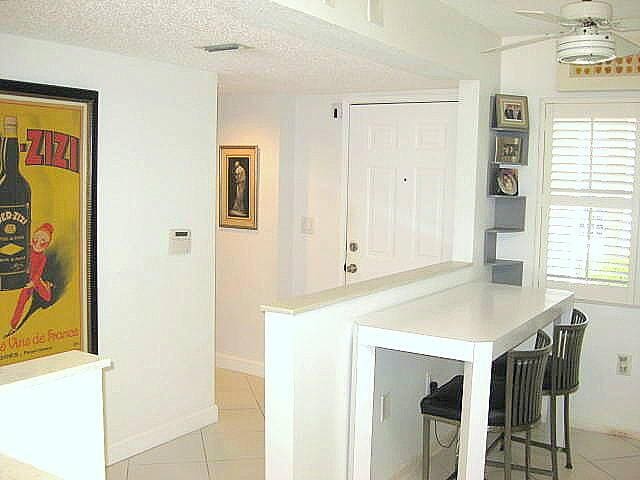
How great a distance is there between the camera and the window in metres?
4.70

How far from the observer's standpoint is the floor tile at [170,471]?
13.0 ft

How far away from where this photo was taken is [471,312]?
12.3 feet

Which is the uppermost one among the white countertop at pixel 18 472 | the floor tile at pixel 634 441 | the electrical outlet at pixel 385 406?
the white countertop at pixel 18 472

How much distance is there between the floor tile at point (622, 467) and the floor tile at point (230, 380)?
98.9 inches

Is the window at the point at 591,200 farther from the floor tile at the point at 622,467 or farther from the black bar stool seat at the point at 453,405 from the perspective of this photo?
the black bar stool seat at the point at 453,405

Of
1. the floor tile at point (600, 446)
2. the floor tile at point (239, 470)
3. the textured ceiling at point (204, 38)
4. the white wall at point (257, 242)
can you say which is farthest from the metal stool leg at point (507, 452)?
the white wall at point (257, 242)

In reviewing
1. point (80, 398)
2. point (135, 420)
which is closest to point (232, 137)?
point (135, 420)

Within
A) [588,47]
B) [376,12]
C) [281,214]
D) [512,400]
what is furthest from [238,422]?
[588,47]

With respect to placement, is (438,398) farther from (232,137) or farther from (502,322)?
(232,137)

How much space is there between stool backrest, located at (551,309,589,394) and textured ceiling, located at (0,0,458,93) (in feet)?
5.15

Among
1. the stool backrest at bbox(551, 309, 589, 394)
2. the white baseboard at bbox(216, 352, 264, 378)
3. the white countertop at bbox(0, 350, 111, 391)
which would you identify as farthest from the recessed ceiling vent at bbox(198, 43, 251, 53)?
the white baseboard at bbox(216, 352, 264, 378)

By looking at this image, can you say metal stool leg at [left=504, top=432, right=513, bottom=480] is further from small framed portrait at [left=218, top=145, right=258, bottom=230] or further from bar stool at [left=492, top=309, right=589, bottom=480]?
small framed portrait at [left=218, top=145, right=258, bottom=230]

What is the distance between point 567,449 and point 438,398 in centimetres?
113

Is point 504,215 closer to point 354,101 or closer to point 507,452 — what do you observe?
point 354,101
